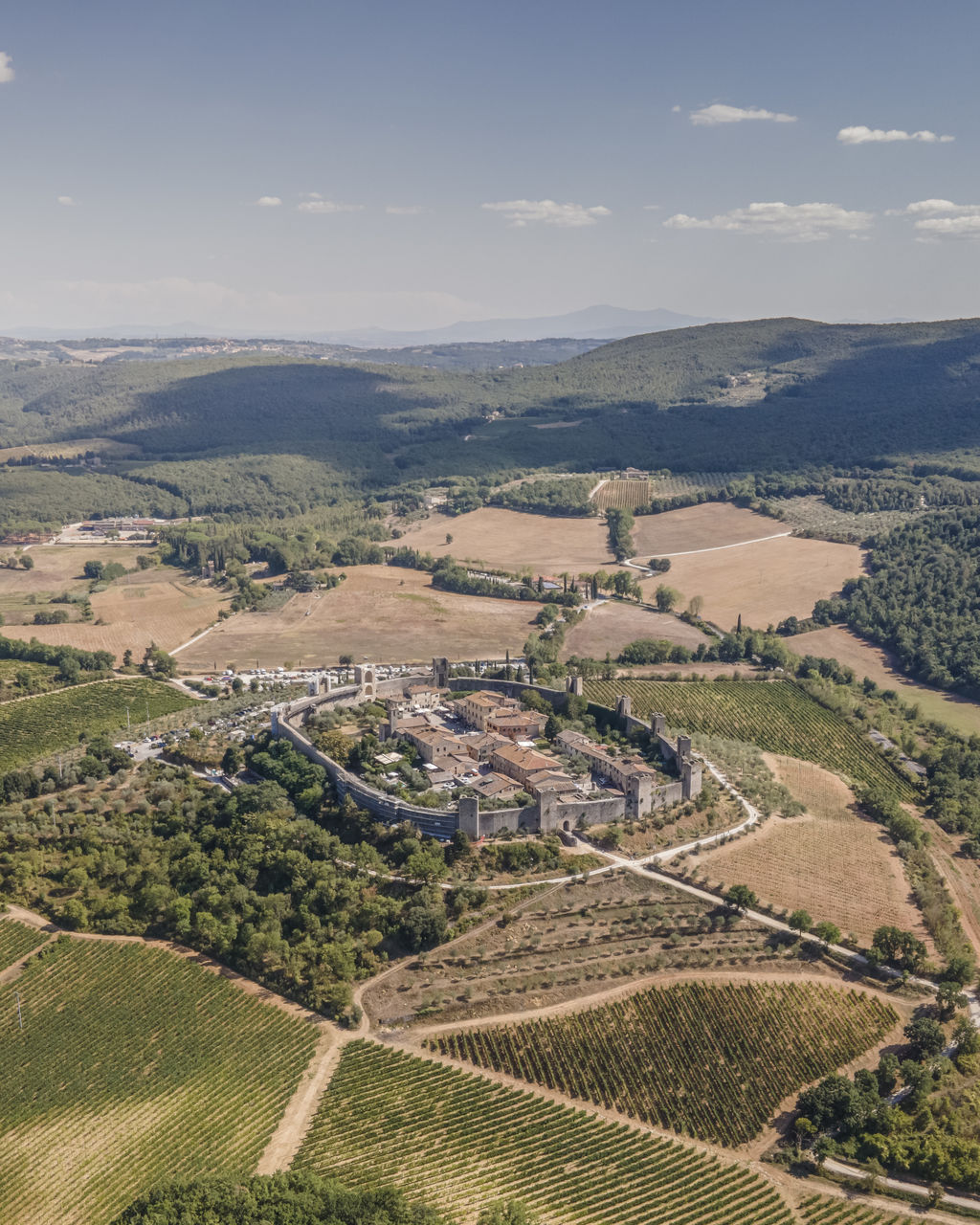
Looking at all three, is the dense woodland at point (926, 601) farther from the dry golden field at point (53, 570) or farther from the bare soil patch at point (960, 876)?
the dry golden field at point (53, 570)

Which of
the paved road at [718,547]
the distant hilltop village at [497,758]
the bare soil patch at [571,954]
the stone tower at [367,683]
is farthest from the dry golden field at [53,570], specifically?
the bare soil patch at [571,954]

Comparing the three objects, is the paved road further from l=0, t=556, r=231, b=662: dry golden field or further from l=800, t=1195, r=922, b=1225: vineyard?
l=800, t=1195, r=922, b=1225: vineyard

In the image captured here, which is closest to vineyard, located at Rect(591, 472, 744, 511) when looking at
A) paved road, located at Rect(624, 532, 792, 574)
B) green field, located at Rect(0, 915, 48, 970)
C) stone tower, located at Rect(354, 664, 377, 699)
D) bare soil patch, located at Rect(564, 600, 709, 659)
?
paved road, located at Rect(624, 532, 792, 574)

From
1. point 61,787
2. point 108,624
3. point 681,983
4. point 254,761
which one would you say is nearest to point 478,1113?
point 681,983

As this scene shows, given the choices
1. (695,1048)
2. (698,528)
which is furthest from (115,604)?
(695,1048)

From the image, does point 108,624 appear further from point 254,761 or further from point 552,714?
point 552,714

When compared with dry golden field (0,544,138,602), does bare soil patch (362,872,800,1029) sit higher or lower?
lower
